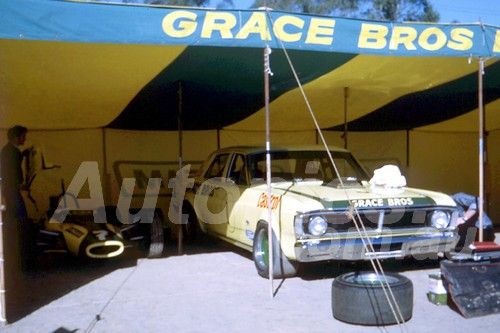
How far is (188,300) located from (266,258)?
1.16m

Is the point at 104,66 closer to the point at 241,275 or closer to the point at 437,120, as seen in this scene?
the point at 241,275

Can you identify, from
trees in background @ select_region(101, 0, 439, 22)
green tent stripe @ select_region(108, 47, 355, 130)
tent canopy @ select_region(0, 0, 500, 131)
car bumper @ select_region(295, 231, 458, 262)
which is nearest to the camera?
tent canopy @ select_region(0, 0, 500, 131)

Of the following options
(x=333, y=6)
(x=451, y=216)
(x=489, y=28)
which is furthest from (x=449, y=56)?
(x=333, y=6)

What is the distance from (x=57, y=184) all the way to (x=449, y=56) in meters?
6.92

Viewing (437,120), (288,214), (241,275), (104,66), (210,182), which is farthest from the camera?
(437,120)

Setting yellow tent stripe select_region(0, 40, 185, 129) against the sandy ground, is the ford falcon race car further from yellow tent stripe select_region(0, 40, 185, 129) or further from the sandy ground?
yellow tent stripe select_region(0, 40, 185, 129)

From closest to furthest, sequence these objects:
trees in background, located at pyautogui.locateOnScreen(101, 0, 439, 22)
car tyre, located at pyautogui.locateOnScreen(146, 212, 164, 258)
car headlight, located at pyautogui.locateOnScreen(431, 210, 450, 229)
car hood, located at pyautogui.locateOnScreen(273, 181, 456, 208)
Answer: car hood, located at pyautogui.locateOnScreen(273, 181, 456, 208), car headlight, located at pyautogui.locateOnScreen(431, 210, 450, 229), car tyre, located at pyautogui.locateOnScreen(146, 212, 164, 258), trees in background, located at pyautogui.locateOnScreen(101, 0, 439, 22)

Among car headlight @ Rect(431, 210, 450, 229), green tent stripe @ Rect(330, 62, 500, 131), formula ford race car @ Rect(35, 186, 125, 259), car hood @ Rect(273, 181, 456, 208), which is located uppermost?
green tent stripe @ Rect(330, 62, 500, 131)

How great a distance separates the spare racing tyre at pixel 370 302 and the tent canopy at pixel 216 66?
2.40m

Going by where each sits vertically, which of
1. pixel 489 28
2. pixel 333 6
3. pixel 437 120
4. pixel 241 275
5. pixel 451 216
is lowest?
pixel 241 275

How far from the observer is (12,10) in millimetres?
4652

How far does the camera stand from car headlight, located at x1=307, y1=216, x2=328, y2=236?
5.66 m

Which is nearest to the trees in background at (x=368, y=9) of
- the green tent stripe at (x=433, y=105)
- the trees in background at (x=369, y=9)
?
the trees in background at (x=369, y=9)

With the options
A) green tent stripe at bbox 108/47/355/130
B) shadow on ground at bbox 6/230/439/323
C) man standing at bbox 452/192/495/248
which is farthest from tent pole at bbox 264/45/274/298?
man standing at bbox 452/192/495/248
